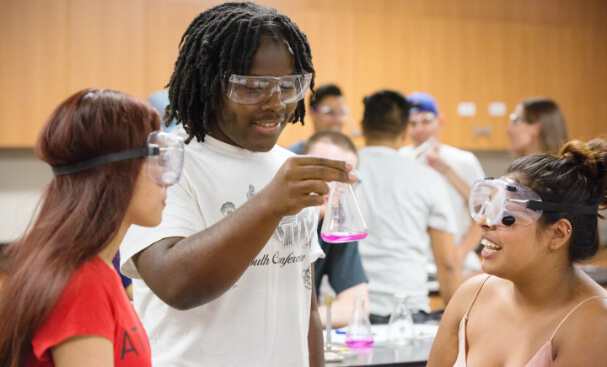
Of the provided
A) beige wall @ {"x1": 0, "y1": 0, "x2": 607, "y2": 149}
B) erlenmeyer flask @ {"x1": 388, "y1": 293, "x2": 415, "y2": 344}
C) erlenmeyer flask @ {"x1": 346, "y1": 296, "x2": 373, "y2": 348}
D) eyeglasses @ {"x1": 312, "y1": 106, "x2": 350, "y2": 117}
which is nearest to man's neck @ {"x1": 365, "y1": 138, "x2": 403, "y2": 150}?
eyeglasses @ {"x1": 312, "y1": 106, "x2": 350, "y2": 117}

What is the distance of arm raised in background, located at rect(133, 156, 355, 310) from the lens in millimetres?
1149

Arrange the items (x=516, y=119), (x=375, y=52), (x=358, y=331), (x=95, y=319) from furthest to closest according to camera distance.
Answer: (x=375, y=52) → (x=516, y=119) → (x=358, y=331) → (x=95, y=319)

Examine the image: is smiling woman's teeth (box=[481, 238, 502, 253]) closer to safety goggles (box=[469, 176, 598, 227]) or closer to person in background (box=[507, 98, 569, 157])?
safety goggles (box=[469, 176, 598, 227])

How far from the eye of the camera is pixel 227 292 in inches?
53.6

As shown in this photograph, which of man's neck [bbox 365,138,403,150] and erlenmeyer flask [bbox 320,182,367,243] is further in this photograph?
man's neck [bbox 365,138,403,150]

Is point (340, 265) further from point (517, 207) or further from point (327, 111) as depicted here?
point (327, 111)

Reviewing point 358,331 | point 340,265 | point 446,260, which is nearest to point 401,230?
point 446,260

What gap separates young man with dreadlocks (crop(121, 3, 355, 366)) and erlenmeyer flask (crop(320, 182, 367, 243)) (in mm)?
69

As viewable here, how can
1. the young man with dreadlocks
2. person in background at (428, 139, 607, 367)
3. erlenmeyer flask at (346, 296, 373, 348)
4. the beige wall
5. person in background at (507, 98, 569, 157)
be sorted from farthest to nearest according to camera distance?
the beige wall, person in background at (507, 98, 569, 157), erlenmeyer flask at (346, 296, 373, 348), person in background at (428, 139, 607, 367), the young man with dreadlocks

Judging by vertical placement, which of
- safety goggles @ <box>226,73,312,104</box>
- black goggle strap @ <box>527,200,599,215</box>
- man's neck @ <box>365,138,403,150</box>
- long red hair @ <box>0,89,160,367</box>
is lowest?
man's neck @ <box>365,138,403,150</box>

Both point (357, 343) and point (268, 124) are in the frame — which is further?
point (357, 343)

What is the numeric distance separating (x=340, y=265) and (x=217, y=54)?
1.52 metres

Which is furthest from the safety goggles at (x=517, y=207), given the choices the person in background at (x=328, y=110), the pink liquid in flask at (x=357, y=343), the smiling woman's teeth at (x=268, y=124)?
the person in background at (x=328, y=110)

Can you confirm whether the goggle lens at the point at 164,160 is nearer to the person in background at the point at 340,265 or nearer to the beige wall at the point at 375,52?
the person in background at the point at 340,265
